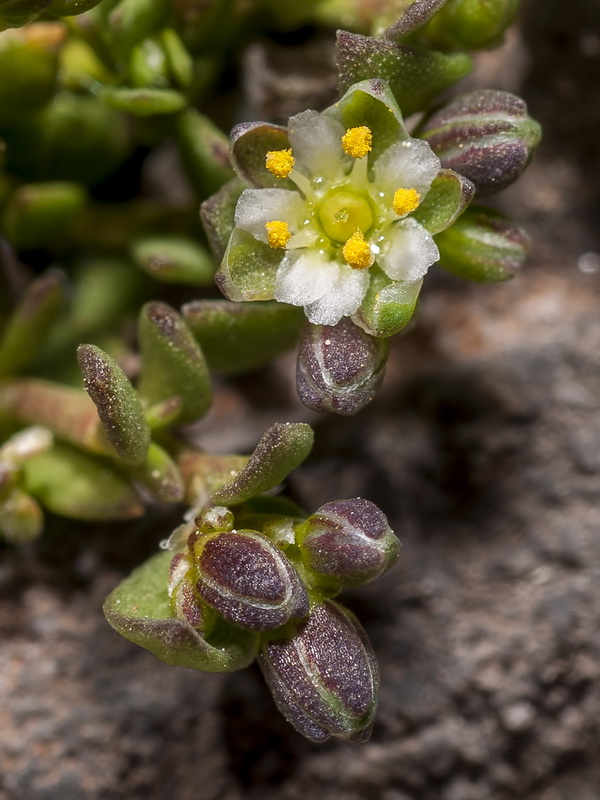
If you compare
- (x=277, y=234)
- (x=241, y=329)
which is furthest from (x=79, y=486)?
(x=277, y=234)

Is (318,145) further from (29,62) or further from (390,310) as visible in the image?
(29,62)

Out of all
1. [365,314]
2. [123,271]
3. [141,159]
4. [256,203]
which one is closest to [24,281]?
[123,271]

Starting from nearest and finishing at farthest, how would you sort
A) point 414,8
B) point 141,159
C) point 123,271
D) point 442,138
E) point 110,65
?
point 414,8
point 442,138
point 110,65
point 123,271
point 141,159

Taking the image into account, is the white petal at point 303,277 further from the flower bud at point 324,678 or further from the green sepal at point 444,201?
the flower bud at point 324,678

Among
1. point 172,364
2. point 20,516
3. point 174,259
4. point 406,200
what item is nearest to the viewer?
point 406,200

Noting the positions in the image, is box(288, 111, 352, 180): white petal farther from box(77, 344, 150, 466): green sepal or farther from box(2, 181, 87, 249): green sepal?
box(2, 181, 87, 249): green sepal

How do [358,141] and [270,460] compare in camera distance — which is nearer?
[270,460]

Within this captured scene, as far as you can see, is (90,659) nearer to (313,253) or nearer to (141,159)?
(313,253)
